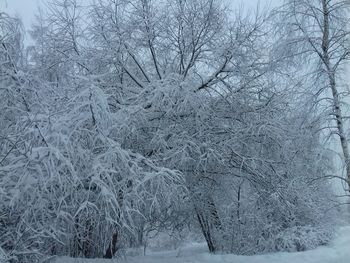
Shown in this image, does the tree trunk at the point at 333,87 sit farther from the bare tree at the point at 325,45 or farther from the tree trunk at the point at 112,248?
the tree trunk at the point at 112,248

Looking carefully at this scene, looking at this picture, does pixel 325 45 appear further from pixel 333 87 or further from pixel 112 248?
pixel 112 248

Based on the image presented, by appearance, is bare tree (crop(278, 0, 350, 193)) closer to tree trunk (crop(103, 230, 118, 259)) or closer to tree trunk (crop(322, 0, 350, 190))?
tree trunk (crop(322, 0, 350, 190))

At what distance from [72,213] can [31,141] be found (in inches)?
51.4

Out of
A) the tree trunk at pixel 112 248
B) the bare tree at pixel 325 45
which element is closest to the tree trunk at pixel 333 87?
the bare tree at pixel 325 45

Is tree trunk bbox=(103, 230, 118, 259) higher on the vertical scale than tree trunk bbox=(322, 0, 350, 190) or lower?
lower

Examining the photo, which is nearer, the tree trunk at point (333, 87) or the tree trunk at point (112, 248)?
the tree trunk at point (112, 248)

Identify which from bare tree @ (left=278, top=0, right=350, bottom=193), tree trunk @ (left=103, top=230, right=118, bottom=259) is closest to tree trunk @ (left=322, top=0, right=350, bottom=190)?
bare tree @ (left=278, top=0, right=350, bottom=193)

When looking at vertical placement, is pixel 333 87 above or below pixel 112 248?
above

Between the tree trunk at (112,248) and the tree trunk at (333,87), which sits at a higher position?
the tree trunk at (333,87)

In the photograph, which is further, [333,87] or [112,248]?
[333,87]

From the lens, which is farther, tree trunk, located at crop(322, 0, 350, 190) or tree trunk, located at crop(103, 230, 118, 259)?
tree trunk, located at crop(322, 0, 350, 190)

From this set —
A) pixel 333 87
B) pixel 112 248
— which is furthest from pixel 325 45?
pixel 112 248

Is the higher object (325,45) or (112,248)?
(325,45)

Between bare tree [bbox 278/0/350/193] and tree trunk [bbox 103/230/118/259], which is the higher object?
bare tree [bbox 278/0/350/193]
